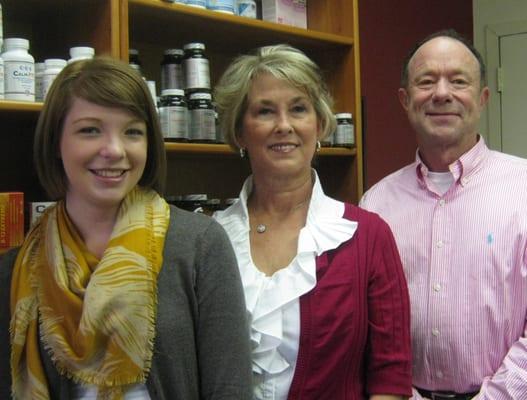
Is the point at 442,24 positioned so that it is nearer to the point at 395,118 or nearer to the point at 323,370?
the point at 395,118

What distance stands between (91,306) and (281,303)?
1.25ft

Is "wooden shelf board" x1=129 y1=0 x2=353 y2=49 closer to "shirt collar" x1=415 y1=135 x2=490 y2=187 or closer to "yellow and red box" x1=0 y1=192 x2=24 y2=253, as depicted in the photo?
"yellow and red box" x1=0 y1=192 x2=24 y2=253

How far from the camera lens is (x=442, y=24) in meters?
3.53

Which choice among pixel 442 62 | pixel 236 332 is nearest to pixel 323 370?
pixel 236 332

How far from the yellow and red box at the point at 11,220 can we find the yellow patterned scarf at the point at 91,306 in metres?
0.40

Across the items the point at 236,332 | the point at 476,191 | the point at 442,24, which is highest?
the point at 442,24

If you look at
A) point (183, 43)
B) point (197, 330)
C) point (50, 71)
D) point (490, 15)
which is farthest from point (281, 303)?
point (490, 15)

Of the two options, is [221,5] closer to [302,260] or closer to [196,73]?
[196,73]

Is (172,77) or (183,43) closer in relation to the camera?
(172,77)

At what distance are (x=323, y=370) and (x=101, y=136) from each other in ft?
2.07

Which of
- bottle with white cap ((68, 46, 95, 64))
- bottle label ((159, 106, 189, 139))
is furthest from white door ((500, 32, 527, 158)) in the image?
bottle with white cap ((68, 46, 95, 64))

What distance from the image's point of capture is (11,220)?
1603 millimetres

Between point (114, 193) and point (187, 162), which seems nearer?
point (114, 193)

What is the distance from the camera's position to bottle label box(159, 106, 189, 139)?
1.83m
